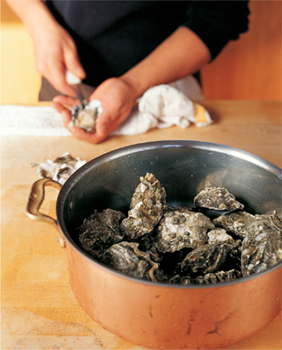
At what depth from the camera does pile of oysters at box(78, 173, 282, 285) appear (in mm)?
519

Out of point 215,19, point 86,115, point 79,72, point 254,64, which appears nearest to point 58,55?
point 79,72

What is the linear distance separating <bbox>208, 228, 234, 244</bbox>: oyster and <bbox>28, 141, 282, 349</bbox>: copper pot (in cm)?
12

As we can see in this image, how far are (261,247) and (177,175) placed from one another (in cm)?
26

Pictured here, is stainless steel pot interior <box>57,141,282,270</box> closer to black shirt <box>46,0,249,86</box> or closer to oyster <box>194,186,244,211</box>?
oyster <box>194,186,244,211</box>

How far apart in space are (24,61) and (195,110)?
1.70 metres

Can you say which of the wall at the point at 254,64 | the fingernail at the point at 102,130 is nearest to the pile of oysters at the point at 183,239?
the fingernail at the point at 102,130

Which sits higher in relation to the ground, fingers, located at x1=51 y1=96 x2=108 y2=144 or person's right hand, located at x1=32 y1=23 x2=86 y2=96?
person's right hand, located at x1=32 y1=23 x2=86 y2=96

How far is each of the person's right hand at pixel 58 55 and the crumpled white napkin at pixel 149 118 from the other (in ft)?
0.50

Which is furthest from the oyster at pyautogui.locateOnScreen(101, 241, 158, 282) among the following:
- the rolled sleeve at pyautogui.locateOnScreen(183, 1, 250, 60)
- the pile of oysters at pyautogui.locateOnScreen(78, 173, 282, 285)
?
the rolled sleeve at pyautogui.locateOnScreen(183, 1, 250, 60)

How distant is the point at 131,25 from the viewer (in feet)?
4.05

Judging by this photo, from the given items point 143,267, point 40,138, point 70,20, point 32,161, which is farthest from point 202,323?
point 70,20

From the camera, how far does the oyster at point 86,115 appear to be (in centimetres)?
101

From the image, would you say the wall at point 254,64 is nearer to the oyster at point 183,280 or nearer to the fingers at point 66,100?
the fingers at point 66,100

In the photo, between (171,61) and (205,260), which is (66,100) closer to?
(171,61)
